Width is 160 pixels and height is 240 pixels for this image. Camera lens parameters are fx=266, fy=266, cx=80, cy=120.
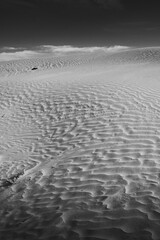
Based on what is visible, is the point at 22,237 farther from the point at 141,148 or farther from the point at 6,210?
the point at 141,148

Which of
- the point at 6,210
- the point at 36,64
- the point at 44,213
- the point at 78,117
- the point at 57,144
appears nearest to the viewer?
the point at 44,213

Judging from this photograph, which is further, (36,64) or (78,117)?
(36,64)

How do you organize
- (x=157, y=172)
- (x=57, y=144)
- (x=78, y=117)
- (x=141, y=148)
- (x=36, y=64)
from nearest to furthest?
(x=157, y=172)
(x=141, y=148)
(x=57, y=144)
(x=78, y=117)
(x=36, y=64)

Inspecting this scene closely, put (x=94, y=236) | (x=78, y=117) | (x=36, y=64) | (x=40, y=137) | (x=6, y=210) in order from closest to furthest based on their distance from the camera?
(x=94, y=236) < (x=6, y=210) < (x=40, y=137) < (x=78, y=117) < (x=36, y=64)

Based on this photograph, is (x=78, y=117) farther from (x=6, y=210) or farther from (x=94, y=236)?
(x=94, y=236)

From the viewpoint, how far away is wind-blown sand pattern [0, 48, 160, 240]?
518 cm

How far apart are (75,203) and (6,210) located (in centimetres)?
163

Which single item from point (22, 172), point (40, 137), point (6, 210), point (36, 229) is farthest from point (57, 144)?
point (36, 229)

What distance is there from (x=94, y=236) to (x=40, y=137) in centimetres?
623

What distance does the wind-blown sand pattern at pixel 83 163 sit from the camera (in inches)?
204

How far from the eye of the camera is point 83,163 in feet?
25.7

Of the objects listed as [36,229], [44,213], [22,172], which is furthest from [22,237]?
[22,172]

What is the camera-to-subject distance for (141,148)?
313 inches

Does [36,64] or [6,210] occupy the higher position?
[36,64]
